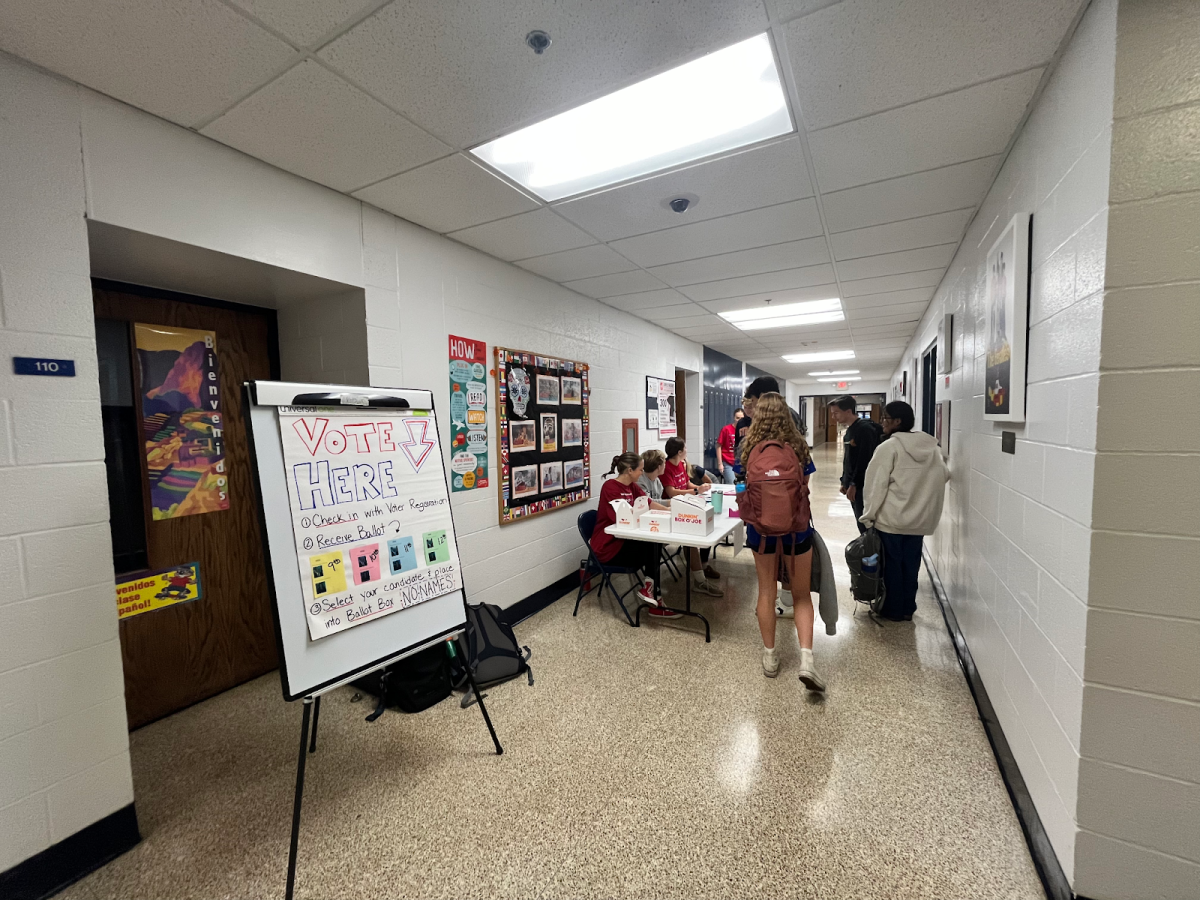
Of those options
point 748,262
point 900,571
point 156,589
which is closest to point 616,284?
point 748,262

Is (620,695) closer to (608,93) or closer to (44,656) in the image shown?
(44,656)

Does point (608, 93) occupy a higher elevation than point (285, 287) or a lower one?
higher

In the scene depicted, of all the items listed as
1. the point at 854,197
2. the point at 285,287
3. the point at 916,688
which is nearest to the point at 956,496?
the point at 916,688

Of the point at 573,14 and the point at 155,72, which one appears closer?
the point at 573,14

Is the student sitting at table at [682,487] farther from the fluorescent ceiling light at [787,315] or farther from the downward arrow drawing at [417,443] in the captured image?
the downward arrow drawing at [417,443]

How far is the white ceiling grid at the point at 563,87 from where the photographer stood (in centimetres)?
127

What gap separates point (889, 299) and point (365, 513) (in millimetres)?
4694

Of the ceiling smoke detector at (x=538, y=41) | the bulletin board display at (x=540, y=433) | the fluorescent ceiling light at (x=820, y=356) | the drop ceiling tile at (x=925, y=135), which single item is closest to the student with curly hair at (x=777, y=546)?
the drop ceiling tile at (x=925, y=135)

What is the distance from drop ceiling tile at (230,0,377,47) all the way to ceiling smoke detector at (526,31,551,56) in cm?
41

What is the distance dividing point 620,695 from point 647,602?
0.94m

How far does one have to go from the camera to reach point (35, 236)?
142 cm

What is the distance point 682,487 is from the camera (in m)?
4.27

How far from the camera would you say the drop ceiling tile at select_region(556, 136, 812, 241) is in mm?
1979

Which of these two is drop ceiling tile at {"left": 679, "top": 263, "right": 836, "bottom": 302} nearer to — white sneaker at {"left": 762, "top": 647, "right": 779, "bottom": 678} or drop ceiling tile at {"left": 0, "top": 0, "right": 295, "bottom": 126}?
white sneaker at {"left": 762, "top": 647, "right": 779, "bottom": 678}
